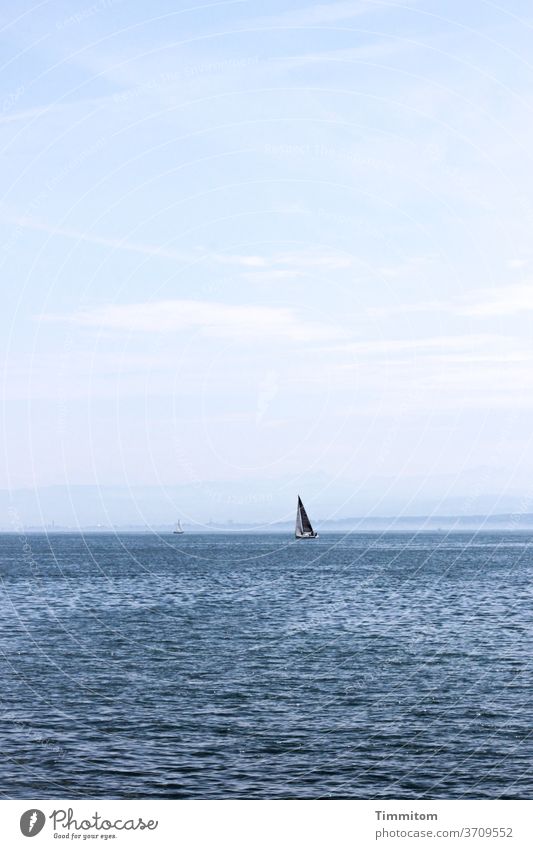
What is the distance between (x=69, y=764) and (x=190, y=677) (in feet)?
74.2

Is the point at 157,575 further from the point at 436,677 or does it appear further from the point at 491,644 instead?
the point at 436,677

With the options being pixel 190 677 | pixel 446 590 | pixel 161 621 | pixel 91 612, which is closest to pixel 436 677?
pixel 190 677

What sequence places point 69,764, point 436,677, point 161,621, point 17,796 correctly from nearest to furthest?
point 17,796 < point 69,764 < point 436,677 < point 161,621

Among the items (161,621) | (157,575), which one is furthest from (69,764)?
(157,575)

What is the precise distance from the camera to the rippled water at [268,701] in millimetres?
44094

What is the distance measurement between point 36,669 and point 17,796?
30667mm

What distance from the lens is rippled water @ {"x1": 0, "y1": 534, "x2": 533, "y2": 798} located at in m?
44.1

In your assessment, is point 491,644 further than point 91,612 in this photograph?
No

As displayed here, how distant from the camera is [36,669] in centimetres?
7169

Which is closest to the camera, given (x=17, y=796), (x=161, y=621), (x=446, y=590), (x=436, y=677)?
(x=17, y=796)

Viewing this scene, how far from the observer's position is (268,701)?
59.6 m

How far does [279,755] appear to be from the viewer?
47.3 meters
